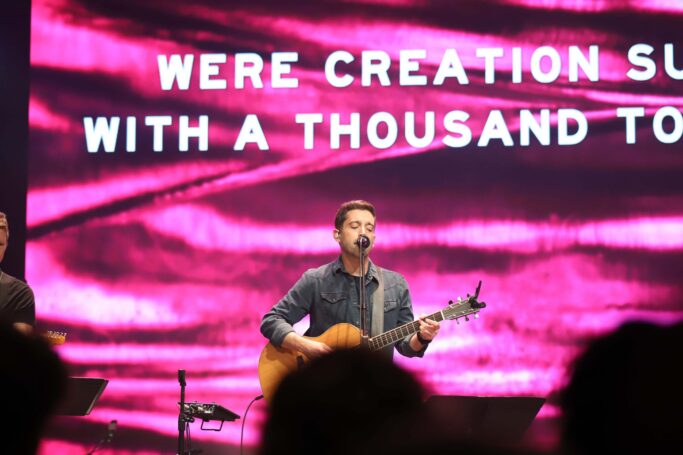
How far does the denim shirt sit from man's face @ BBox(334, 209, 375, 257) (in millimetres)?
166

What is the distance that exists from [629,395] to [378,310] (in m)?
4.20

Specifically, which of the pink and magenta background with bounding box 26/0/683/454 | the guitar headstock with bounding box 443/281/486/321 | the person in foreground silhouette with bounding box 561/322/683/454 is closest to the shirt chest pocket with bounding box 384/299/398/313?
the guitar headstock with bounding box 443/281/486/321

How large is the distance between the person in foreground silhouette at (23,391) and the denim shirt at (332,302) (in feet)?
13.6

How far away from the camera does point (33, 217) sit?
7.04 m

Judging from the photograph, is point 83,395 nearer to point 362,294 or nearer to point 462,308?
point 362,294

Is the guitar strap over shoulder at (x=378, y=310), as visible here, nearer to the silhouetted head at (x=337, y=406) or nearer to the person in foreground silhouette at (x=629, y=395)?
the person in foreground silhouette at (x=629, y=395)

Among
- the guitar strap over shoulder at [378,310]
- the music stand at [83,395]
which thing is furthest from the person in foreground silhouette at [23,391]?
the guitar strap over shoulder at [378,310]

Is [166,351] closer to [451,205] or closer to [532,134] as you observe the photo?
[451,205]

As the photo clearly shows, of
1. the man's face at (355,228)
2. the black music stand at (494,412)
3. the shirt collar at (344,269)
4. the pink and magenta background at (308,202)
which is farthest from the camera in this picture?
the pink and magenta background at (308,202)

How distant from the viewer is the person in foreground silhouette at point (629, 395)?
1.12 metres

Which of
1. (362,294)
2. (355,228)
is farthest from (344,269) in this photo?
(362,294)

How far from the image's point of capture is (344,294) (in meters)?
5.39

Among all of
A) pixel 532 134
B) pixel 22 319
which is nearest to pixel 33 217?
pixel 22 319

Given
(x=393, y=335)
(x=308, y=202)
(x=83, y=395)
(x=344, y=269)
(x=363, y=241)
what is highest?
(x=308, y=202)
